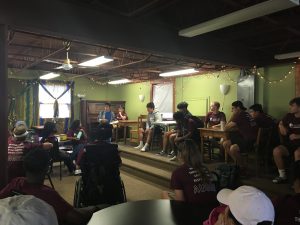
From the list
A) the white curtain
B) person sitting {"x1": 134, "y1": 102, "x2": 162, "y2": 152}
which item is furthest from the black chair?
the white curtain

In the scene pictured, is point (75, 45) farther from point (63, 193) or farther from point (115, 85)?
point (115, 85)

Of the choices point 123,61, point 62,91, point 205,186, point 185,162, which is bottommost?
point 205,186

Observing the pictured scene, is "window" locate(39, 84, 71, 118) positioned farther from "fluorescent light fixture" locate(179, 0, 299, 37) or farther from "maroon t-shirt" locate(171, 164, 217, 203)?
"maroon t-shirt" locate(171, 164, 217, 203)

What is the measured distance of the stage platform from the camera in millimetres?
4000

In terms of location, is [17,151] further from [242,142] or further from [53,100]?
[53,100]

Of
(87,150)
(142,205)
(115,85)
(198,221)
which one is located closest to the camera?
(198,221)

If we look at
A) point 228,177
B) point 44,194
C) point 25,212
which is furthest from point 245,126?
point 25,212

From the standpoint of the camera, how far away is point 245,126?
459 cm

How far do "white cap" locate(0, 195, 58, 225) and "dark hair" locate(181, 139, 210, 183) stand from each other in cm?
141

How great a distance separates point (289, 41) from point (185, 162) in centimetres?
448

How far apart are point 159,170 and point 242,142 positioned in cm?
186

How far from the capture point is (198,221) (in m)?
1.76

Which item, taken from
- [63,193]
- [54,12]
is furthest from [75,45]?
[63,193]

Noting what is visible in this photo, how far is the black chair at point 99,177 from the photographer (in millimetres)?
3285
